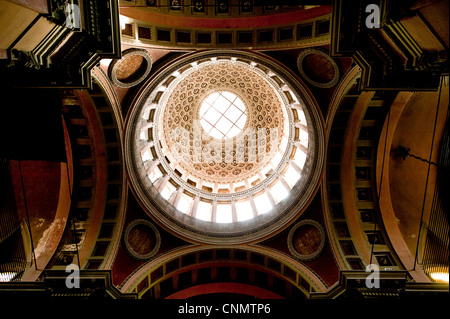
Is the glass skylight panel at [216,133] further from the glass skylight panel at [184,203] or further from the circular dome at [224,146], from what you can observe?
the glass skylight panel at [184,203]

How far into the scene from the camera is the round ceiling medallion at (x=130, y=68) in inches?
564

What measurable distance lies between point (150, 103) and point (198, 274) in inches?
395

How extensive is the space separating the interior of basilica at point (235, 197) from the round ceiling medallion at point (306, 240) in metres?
0.10

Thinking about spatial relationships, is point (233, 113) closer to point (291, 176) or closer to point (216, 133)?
point (216, 133)

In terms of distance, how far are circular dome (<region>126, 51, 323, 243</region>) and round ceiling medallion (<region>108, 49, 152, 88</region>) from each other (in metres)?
0.61

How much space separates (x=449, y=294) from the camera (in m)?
10.2

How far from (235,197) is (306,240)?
6.79 meters

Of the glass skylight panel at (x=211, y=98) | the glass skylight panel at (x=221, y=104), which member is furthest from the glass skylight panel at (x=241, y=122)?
the glass skylight panel at (x=211, y=98)

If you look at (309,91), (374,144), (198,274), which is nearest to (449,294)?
(374,144)

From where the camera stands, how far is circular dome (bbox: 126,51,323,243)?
17297mm

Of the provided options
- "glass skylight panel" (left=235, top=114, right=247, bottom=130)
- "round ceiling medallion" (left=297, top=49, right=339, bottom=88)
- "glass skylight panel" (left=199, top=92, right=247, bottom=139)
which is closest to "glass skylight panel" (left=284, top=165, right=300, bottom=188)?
"round ceiling medallion" (left=297, top=49, right=339, bottom=88)

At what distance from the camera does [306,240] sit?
17.1 m

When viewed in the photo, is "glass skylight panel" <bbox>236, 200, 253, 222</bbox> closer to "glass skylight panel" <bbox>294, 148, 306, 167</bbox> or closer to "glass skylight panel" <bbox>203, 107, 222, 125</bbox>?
"glass skylight panel" <bbox>294, 148, 306, 167</bbox>

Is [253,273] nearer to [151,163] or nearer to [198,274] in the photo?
[198,274]
